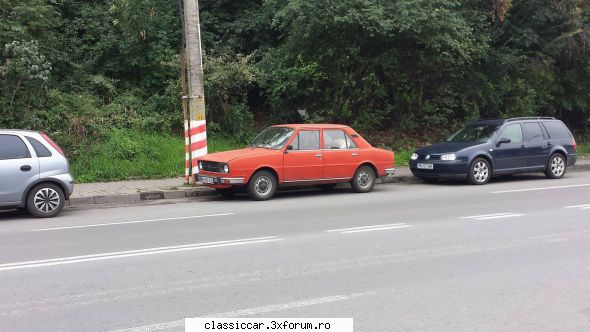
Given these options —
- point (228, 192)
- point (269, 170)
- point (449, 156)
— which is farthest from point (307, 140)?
point (449, 156)

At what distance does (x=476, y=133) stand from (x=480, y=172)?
1.35 metres

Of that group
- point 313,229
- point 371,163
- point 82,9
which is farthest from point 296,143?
point 82,9

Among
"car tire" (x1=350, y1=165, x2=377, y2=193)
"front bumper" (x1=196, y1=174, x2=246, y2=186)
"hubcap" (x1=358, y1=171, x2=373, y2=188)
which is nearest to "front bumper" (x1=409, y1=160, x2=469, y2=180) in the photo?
"car tire" (x1=350, y1=165, x2=377, y2=193)

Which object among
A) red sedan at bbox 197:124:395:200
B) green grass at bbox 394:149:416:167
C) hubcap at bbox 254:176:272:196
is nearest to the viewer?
red sedan at bbox 197:124:395:200

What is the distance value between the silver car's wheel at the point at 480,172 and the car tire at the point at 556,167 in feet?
7.38

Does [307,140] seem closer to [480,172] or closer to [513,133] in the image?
[480,172]

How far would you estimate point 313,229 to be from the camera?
876 cm

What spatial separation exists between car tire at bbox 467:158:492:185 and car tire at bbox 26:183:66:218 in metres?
9.63

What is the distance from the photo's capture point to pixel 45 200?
10477 millimetres

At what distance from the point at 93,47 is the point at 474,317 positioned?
642 inches

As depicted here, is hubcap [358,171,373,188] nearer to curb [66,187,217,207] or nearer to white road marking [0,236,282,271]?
curb [66,187,217,207]

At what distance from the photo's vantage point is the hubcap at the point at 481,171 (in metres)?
14.8

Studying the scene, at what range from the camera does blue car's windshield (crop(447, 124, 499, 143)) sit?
15.4 metres

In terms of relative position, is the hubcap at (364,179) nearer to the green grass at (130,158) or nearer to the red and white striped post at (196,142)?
the red and white striped post at (196,142)
